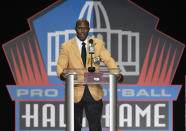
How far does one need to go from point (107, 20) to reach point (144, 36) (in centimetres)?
53

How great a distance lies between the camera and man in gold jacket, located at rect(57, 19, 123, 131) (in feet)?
11.1

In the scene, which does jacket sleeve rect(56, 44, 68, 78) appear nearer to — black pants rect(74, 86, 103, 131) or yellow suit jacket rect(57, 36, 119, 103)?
yellow suit jacket rect(57, 36, 119, 103)

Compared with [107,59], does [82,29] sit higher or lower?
higher

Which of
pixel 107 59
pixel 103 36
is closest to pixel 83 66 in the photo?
pixel 107 59

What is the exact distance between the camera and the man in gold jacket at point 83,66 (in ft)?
11.1

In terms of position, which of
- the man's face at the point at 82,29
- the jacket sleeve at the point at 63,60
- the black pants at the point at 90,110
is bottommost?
the black pants at the point at 90,110

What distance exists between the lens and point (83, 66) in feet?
11.4

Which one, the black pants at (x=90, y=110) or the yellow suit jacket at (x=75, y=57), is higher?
the yellow suit jacket at (x=75, y=57)

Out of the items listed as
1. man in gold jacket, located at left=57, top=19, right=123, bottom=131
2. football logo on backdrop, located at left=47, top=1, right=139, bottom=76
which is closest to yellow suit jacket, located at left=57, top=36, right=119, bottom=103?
man in gold jacket, located at left=57, top=19, right=123, bottom=131

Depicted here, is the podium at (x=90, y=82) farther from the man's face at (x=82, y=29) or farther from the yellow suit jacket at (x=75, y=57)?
the man's face at (x=82, y=29)

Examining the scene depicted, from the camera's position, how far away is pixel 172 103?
5180 millimetres

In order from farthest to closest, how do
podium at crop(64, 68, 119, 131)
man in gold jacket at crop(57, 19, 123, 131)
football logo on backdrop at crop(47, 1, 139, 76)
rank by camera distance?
1. football logo on backdrop at crop(47, 1, 139, 76)
2. man in gold jacket at crop(57, 19, 123, 131)
3. podium at crop(64, 68, 119, 131)

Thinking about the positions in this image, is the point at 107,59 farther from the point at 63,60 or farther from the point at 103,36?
the point at 103,36

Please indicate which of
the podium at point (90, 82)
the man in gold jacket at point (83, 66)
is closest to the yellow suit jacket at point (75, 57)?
the man in gold jacket at point (83, 66)
